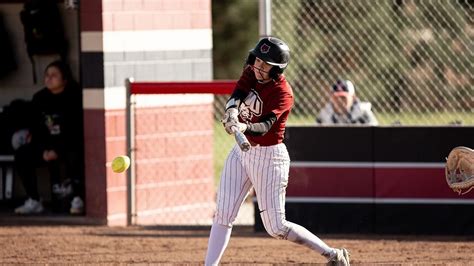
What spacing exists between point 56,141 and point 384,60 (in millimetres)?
8864

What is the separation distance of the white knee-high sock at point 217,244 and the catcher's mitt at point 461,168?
1829 millimetres

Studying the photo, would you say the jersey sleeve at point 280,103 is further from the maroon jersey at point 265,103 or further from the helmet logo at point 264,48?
the helmet logo at point 264,48

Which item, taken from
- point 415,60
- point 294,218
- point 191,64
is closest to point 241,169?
point 294,218

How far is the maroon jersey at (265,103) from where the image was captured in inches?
327

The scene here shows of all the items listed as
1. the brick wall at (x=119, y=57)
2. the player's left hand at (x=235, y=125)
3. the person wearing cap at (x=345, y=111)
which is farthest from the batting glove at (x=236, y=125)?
the brick wall at (x=119, y=57)

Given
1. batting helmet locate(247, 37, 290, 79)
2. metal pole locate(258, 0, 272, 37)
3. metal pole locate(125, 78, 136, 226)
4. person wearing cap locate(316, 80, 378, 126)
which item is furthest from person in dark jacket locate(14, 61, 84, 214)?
batting helmet locate(247, 37, 290, 79)

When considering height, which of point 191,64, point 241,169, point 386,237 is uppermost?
point 191,64

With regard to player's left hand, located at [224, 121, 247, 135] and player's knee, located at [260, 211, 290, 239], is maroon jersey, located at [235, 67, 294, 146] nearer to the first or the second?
player's left hand, located at [224, 121, 247, 135]

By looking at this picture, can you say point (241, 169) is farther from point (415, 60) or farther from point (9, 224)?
point (415, 60)

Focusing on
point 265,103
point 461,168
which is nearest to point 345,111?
point 461,168

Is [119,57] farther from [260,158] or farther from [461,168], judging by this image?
[461,168]

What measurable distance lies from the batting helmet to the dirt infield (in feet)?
7.17

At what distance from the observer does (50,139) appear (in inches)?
502

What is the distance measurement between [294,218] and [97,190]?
227 centimetres
